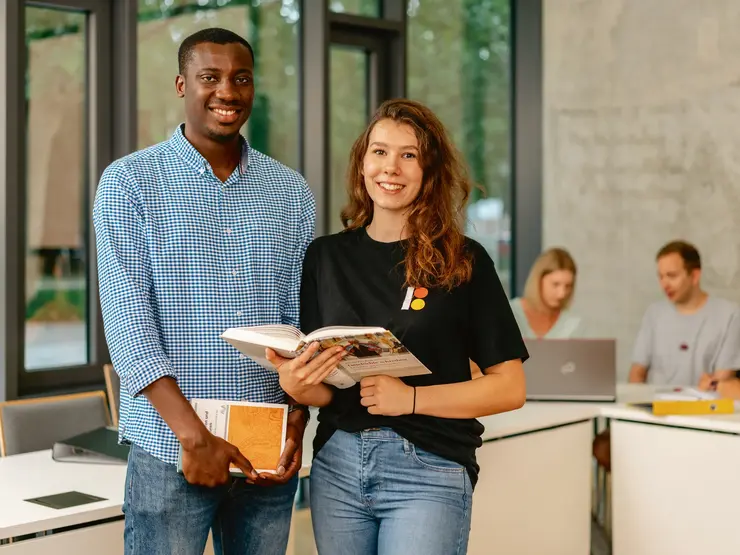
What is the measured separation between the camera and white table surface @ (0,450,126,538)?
228cm

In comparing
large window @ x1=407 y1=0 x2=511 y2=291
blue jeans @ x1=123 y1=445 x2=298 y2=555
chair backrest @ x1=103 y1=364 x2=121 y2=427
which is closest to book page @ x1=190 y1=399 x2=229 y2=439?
blue jeans @ x1=123 y1=445 x2=298 y2=555

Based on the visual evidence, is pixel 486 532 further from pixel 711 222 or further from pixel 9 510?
pixel 711 222

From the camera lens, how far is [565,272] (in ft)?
16.1

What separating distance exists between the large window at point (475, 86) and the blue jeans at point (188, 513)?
441 cm

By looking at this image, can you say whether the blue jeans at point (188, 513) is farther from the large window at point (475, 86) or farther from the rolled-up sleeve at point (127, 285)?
the large window at point (475, 86)

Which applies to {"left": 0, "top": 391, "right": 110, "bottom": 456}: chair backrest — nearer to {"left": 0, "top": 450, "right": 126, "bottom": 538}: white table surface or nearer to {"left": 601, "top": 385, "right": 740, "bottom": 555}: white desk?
{"left": 0, "top": 450, "right": 126, "bottom": 538}: white table surface

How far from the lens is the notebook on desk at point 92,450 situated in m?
2.90

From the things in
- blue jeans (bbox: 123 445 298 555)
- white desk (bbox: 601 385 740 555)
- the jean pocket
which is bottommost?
white desk (bbox: 601 385 740 555)

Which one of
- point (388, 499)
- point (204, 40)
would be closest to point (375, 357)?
point (388, 499)

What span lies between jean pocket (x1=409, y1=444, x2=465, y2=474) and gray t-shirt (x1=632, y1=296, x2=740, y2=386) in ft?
11.4

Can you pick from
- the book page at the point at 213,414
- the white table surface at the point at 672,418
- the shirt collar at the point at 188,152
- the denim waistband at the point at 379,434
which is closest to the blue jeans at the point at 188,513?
the book page at the point at 213,414

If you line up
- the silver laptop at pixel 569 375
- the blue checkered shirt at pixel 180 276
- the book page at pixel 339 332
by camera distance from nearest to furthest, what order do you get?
the book page at pixel 339 332 → the blue checkered shirt at pixel 180 276 → the silver laptop at pixel 569 375

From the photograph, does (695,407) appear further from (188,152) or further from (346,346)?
(188,152)

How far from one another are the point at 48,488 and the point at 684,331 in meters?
3.63
